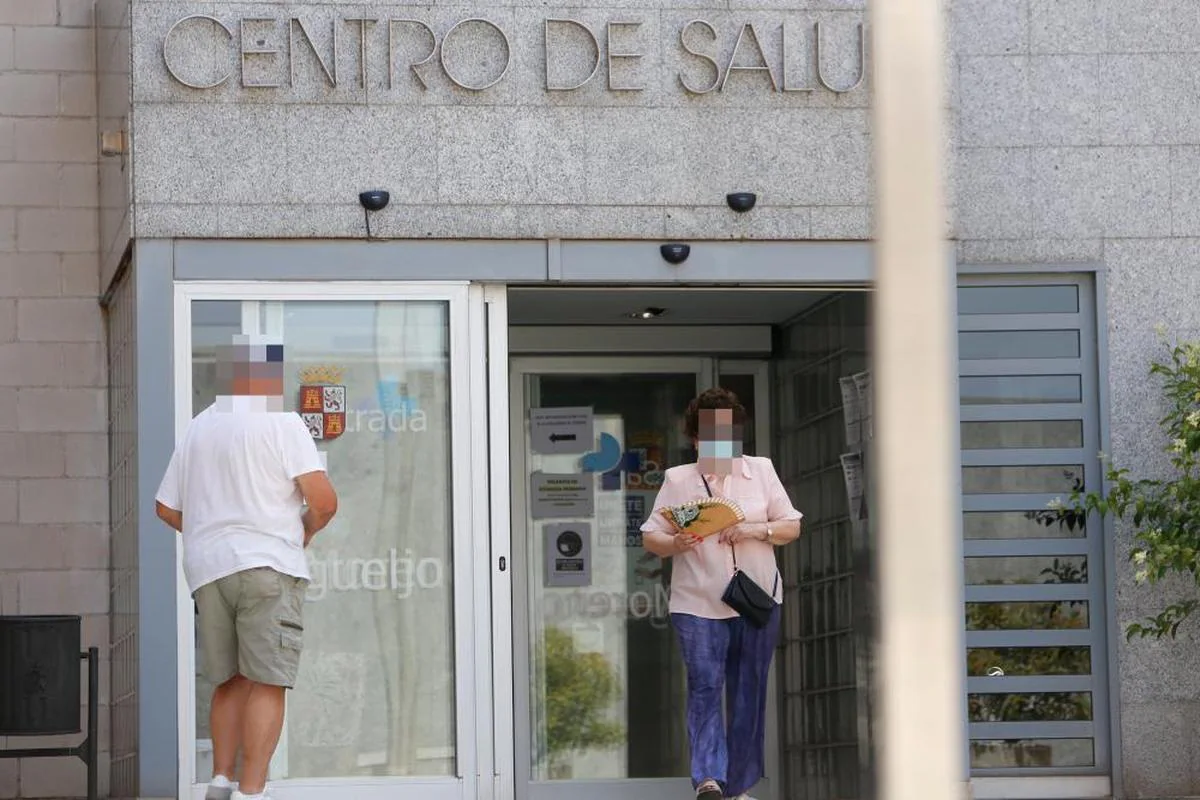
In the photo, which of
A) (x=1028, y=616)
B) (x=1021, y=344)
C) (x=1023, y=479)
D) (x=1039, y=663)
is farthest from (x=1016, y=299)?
(x=1039, y=663)

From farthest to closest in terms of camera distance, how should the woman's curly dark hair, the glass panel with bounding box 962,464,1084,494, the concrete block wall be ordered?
the concrete block wall → the glass panel with bounding box 962,464,1084,494 → the woman's curly dark hair

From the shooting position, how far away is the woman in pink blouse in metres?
8.57

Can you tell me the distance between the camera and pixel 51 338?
35.4 ft

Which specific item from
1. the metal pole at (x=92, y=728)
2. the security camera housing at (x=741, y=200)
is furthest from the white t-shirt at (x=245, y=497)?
the security camera housing at (x=741, y=200)

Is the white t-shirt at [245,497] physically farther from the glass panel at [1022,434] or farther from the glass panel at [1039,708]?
the glass panel at [1039,708]

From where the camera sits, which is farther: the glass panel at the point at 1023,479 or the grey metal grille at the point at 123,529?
the glass panel at the point at 1023,479

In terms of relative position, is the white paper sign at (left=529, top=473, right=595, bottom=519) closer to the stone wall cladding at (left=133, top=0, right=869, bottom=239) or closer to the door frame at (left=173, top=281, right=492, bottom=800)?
the door frame at (left=173, top=281, right=492, bottom=800)

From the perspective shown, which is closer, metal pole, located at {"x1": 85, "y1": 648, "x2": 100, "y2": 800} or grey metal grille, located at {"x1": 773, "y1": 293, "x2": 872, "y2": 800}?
metal pole, located at {"x1": 85, "y1": 648, "x2": 100, "y2": 800}

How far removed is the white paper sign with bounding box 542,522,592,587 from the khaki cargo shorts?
13.8ft

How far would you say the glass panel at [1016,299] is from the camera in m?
10.5

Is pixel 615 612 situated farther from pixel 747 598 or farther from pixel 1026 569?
pixel 747 598

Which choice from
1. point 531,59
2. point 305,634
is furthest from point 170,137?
point 305,634

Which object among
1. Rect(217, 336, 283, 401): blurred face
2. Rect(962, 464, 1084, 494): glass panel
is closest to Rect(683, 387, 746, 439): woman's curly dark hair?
Rect(217, 336, 283, 401): blurred face

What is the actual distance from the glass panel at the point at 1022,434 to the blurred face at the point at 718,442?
6.79 ft
